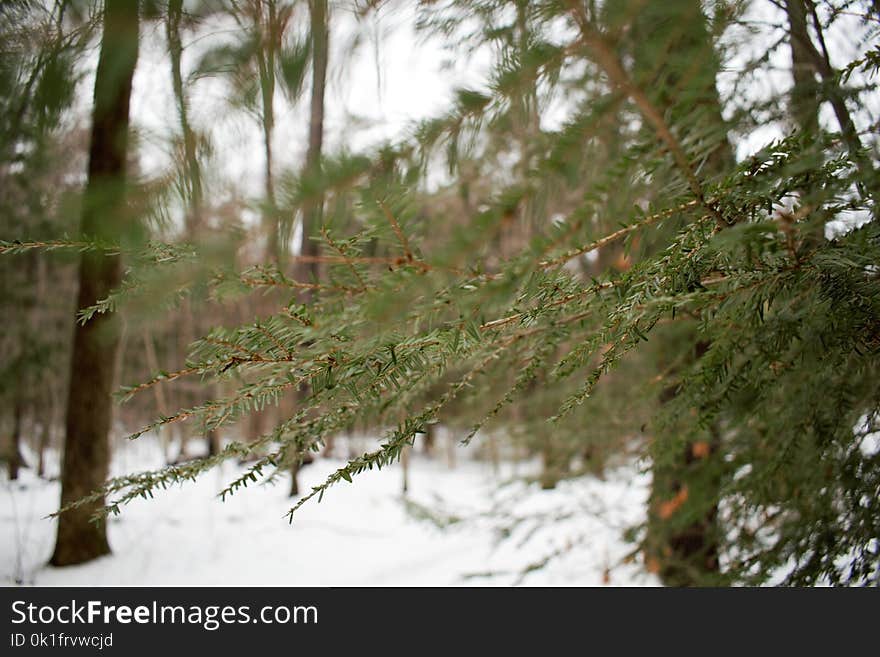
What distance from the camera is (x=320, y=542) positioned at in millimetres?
7262

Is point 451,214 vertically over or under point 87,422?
under

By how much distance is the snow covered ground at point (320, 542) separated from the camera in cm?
460

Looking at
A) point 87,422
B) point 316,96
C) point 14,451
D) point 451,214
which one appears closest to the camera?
point 316,96

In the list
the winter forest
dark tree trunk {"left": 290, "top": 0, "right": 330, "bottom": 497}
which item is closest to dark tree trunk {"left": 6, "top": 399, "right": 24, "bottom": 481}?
the winter forest

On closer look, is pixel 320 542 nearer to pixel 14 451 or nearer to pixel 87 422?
pixel 87 422

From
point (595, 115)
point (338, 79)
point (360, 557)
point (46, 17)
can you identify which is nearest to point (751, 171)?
point (595, 115)

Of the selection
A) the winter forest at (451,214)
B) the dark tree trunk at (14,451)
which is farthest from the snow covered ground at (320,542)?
the winter forest at (451,214)

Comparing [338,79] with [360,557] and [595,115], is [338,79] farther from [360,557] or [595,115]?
[360,557]

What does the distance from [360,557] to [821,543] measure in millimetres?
5835

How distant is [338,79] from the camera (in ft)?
2.68

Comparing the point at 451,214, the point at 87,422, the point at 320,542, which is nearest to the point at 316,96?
the point at 451,214

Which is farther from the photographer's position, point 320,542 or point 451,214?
point 320,542

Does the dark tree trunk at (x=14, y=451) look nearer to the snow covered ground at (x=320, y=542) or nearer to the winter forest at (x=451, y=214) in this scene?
the snow covered ground at (x=320, y=542)

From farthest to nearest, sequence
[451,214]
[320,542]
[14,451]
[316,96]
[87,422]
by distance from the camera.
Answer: [320,542] → [14,451] → [87,422] → [451,214] → [316,96]
